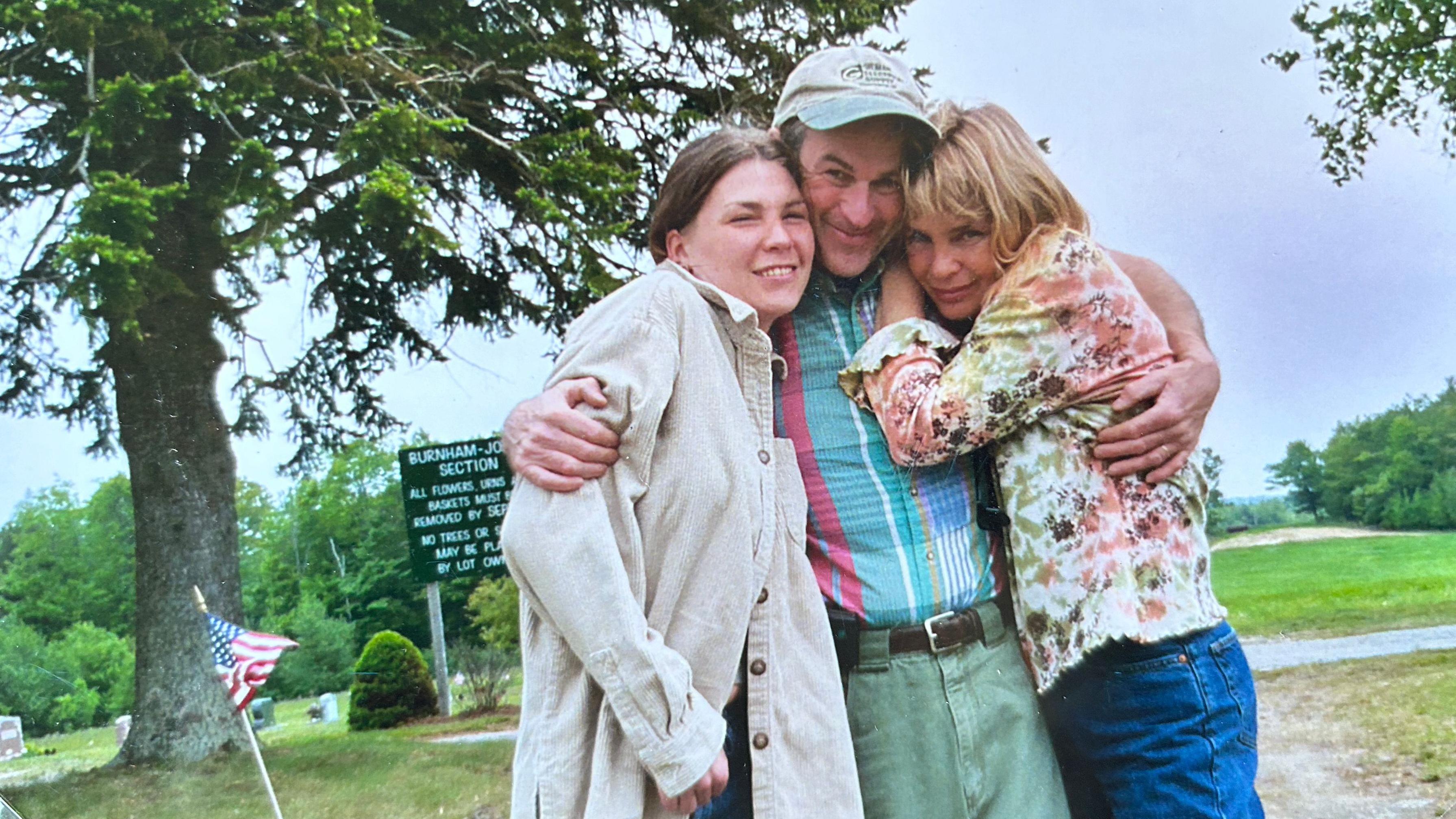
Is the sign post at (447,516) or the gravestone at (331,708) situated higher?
the sign post at (447,516)

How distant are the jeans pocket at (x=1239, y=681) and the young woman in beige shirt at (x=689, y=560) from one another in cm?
76

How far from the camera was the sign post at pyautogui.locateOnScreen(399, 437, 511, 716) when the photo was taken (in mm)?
2371

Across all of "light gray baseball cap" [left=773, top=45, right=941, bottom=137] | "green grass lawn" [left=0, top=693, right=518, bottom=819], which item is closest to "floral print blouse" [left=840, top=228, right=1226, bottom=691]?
"light gray baseball cap" [left=773, top=45, right=941, bottom=137]

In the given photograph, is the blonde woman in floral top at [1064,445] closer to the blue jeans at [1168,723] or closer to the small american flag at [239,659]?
the blue jeans at [1168,723]

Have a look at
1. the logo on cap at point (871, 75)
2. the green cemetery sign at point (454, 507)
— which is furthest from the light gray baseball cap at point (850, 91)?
the green cemetery sign at point (454, 507)

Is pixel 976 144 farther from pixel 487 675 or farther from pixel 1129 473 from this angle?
pixel 487 675

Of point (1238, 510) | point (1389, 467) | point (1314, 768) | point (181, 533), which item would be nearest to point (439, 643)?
point (181, 533)

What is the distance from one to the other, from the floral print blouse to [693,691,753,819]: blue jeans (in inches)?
22.7

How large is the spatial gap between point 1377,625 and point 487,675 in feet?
7.00

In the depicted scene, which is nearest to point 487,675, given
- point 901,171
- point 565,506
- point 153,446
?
point 565,506

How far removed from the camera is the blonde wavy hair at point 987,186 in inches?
87.7

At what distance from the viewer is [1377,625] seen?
9.17 feet

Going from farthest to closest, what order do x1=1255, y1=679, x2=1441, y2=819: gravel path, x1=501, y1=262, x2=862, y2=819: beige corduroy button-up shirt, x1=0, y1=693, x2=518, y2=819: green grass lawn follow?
x1=1255, y1=679, x2=1441, y2=819: gravel path < x1=0, y1=693, x2=518, y2=819: green grass lawn < x1=501, y1=262, x2=862, y2=819: beige corduroy button-up shirt

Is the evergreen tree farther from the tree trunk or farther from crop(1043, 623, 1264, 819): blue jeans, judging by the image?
crop(1043, 623, 1264, 819): blue jeans
